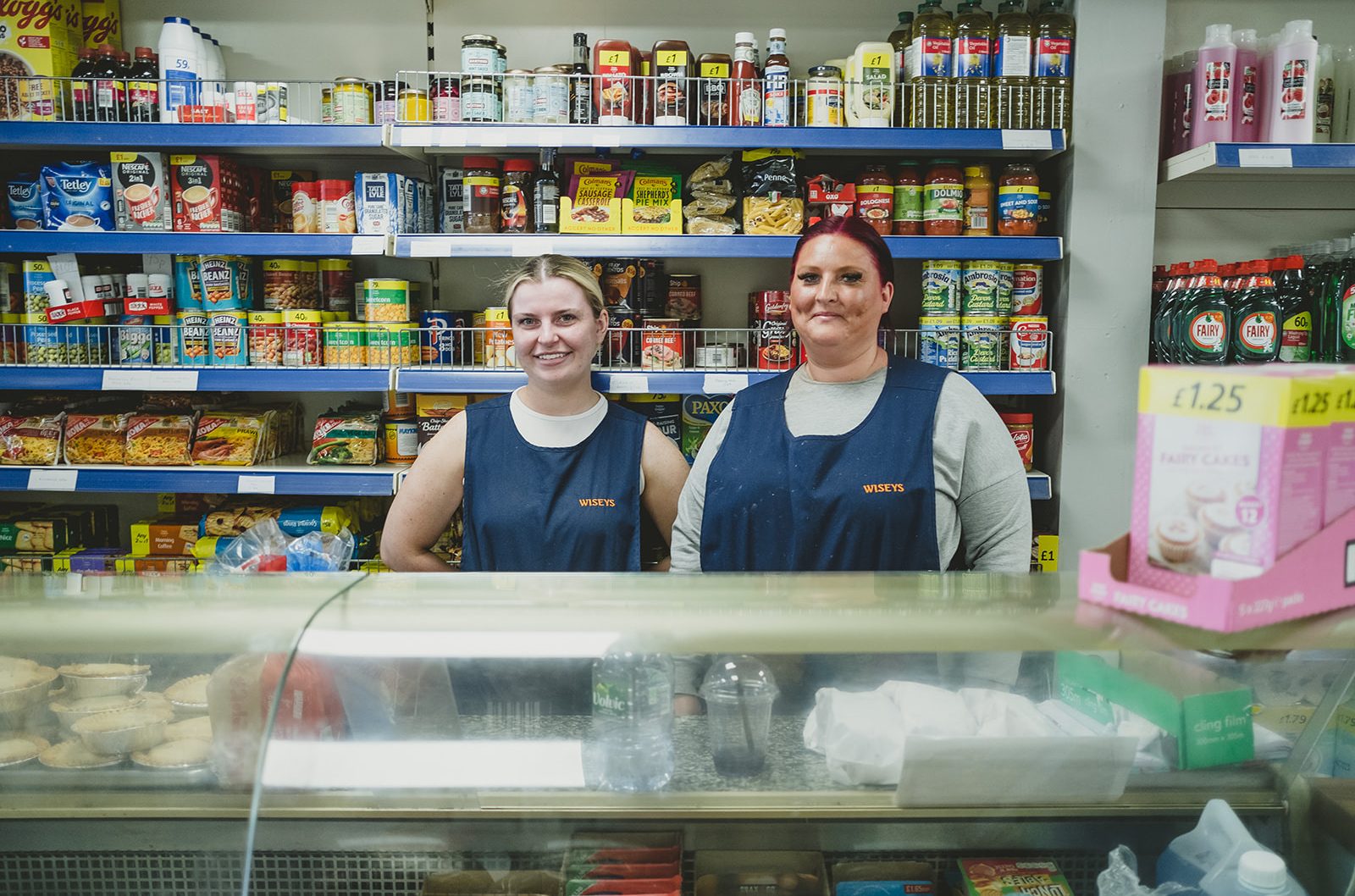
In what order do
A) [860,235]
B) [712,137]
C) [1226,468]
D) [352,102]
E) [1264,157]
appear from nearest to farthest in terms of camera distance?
[1226,468] → [860,235] → [1264,157] → [712,137] → [352,102]

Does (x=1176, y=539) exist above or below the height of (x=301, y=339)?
below

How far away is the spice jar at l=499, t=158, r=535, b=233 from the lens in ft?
10.5

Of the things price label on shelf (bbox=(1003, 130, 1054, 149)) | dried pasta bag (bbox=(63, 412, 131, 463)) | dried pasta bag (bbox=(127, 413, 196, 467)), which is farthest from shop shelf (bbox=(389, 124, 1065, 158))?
dried pasta bag (bbox=(63, 412, 131, 463))

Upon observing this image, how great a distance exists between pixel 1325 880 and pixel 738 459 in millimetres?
1222

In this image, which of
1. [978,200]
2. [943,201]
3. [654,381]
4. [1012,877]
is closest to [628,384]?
[654,381]

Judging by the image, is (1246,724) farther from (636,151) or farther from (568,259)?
(636,151)

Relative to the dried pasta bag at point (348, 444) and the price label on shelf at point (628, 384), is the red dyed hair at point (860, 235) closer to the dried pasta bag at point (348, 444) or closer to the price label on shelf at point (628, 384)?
the price label on shelf at point (628, 384)

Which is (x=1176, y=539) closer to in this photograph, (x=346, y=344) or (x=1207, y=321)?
(x=1207, y=321)

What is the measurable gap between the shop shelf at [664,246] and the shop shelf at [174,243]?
0.85 feet

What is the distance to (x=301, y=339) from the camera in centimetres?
323

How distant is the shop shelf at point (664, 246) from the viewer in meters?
3.06

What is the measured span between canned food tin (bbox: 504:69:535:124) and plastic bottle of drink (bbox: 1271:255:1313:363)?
2.21m

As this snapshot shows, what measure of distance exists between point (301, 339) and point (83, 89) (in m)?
1.02

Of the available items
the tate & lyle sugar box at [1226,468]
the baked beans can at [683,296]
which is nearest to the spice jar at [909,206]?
the baked beans can at [683,296]
